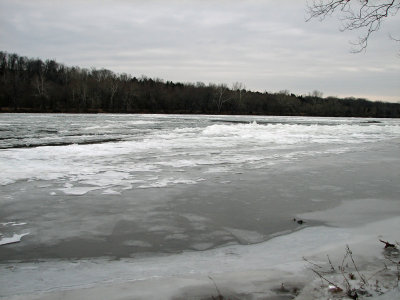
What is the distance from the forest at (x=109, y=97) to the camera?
60812 mm

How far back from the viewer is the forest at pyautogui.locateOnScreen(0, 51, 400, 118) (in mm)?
60812

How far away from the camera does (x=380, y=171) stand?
28.7 feet

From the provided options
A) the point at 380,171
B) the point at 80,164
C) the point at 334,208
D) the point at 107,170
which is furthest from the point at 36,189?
the point at 380,171

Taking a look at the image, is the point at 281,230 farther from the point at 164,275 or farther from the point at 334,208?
the point at 164,275

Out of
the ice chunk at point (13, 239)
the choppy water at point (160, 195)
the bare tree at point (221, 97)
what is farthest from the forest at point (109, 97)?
the ice chunk at point (13, 239)

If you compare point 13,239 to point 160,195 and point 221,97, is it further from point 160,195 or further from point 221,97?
point 221,97

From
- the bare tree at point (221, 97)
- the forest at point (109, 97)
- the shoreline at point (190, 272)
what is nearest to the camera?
the shoreline at point (190, 272)

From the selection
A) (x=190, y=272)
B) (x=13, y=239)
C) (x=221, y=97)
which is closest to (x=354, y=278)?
(x=190, y=272)

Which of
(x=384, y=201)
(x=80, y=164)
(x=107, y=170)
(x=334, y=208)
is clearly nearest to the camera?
(x=334, y=208)

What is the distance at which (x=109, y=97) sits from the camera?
68625 mm

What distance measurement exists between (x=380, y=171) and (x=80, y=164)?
7.80m

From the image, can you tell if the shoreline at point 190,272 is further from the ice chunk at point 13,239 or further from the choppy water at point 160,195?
the ice chunk at point 13,239

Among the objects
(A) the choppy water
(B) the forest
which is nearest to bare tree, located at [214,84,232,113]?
(B) the forest

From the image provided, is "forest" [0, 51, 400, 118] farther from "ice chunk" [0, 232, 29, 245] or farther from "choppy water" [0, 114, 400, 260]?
"ice chunk" [0, 232, 29, 245]
